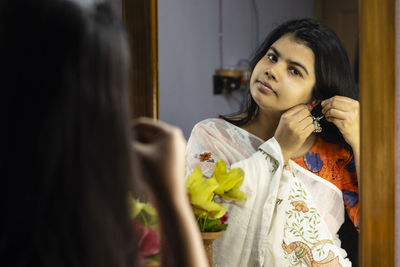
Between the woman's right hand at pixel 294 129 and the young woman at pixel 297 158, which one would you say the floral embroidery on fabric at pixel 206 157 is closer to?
the young woman at pixel 297 158

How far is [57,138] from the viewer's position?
39 cm

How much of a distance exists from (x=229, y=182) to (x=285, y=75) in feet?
0.60

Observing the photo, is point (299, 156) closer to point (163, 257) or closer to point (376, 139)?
point (376, 139)

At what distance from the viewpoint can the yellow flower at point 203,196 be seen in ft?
2.36

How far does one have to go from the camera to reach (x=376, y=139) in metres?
0.77

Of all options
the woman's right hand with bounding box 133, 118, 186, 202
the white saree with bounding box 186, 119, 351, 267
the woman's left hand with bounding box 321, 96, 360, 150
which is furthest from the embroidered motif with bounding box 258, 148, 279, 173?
the woman's right hand with bounding box 133, 118, 186, 202

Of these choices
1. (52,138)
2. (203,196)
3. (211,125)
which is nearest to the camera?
(52,138)

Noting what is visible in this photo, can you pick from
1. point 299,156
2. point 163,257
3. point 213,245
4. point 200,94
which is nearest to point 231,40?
point 200,94

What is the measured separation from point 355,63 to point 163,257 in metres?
0.45

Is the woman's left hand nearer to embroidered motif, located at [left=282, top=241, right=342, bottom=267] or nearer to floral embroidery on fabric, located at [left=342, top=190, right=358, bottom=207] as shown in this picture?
floral embroidery on fabric, located at [left=342, top=190, right=358, bottom=207]

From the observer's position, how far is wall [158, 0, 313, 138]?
803 millimetres

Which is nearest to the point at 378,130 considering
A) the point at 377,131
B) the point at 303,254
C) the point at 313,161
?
the point at 377,131

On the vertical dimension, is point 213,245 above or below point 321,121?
below

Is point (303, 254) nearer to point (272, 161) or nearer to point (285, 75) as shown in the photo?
point (272, 161)
